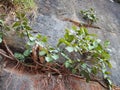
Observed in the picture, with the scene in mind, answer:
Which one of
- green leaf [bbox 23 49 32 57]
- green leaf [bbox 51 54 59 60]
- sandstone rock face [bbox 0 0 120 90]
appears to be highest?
green leaf [bbox 23 49 32 57]

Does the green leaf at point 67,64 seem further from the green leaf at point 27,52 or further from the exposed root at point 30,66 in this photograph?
the green leaf at point 27,52

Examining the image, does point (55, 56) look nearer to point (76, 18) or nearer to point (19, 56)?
point (19, 56)

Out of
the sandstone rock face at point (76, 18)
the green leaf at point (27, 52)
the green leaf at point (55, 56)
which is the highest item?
the green leaf at point (27, 52)

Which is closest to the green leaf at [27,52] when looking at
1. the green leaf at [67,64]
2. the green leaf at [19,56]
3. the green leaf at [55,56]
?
the green leaf at [19,56]

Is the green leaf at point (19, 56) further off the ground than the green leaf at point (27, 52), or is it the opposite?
the green leaf at point (27, 52)

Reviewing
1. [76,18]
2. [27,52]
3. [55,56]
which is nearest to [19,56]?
[27,52]

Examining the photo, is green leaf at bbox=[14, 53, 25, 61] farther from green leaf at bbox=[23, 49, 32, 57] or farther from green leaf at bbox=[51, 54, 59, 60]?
green leaf at bbox=[51, 54, 59, 60]

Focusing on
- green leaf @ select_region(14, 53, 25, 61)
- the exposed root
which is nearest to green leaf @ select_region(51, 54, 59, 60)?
the exposed root

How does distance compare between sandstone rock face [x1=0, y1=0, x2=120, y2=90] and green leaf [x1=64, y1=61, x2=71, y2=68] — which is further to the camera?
sandstone rock face [x1=0, y1=0, x2=120, y2=90]

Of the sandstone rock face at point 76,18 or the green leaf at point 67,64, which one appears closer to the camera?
the green leaf at point 67,64
